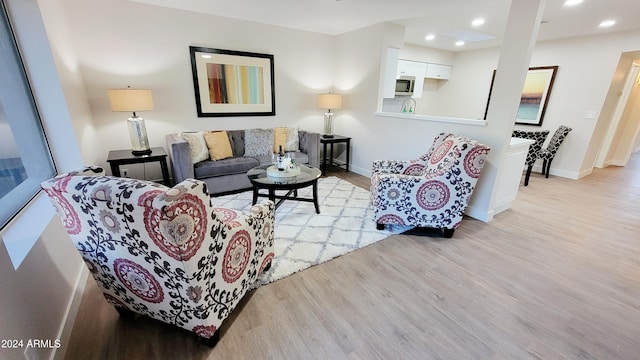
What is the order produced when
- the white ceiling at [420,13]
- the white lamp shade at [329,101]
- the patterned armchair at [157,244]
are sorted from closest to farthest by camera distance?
the patterned armchair at [157,244] < the white ceiling at [420,13] < the white lamp shade at [329,101]

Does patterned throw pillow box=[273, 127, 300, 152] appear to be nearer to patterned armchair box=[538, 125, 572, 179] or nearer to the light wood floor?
the light wood floor

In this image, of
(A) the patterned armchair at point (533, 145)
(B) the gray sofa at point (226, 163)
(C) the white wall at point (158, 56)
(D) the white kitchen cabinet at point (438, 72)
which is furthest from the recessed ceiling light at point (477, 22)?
(B) the gray sofa at point (226, 163)

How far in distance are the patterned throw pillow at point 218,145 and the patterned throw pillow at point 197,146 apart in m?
0.06

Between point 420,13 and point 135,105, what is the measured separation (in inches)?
147

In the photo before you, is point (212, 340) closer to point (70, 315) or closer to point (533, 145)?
point (70, 315)

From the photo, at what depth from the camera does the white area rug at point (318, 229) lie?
216 cm

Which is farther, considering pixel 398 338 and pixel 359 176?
pixel 359 176

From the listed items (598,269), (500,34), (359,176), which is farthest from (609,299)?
(500,34)

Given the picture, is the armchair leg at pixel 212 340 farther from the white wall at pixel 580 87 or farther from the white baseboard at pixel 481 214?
the white wall at pixel 580 87

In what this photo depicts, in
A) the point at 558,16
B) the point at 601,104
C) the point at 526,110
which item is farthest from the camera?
the point at 526,110

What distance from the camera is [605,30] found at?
384cm

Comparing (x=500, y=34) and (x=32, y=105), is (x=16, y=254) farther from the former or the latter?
(x=500, y=34)

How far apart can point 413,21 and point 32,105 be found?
4.37 meters

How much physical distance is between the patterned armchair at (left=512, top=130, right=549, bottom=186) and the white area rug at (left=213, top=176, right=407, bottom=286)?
2.80m
